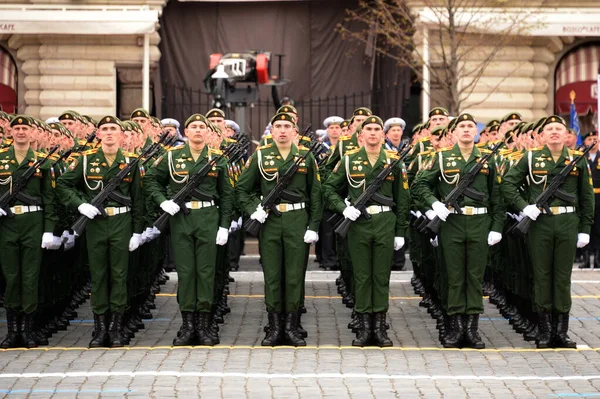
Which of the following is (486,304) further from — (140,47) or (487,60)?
(140,47)

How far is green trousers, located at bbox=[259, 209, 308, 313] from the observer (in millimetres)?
14398

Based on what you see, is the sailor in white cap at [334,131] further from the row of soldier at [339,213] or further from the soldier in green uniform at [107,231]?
the soldier in green uniform at [107,231]

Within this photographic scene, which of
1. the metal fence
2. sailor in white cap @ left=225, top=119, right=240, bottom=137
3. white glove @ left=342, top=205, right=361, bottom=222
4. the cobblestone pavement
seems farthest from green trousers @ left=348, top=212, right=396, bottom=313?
the metal fence

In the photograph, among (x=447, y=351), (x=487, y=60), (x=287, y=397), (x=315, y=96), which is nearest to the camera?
(x=287, y=397)

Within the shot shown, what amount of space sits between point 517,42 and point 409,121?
92.8 inches

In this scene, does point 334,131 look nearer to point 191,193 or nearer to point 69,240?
point 69,240

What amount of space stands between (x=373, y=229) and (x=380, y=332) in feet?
2.87

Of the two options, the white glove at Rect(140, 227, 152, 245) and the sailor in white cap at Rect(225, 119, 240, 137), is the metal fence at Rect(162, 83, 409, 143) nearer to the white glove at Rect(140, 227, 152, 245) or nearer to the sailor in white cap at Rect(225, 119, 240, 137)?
the sailor in white cap at Rect(225, 119, 240, 137)

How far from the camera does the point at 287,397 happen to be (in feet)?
38.5

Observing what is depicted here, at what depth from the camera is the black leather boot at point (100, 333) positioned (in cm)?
1435

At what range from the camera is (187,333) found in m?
14.3

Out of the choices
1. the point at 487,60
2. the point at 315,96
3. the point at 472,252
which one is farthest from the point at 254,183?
the point at 315,96

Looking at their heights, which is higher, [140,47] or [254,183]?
[140,47]

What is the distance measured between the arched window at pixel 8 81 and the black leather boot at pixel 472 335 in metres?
17.3
